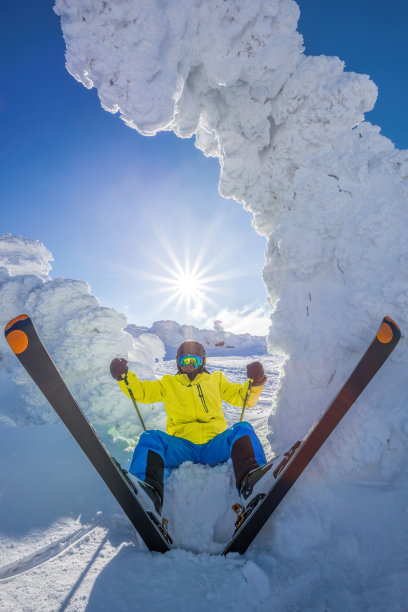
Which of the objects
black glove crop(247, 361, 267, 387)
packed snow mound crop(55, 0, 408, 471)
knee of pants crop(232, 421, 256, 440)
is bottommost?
knee of pants crop(232, 421, 256, 440)

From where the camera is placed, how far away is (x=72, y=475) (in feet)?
7.91

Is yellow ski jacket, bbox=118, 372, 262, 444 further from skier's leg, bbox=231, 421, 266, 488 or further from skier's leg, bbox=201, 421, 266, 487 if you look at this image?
skier's leg, bbox=231, 421, 266, 488

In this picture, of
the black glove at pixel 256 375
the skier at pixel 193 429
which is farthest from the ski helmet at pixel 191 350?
the black glove at pixel 256 375

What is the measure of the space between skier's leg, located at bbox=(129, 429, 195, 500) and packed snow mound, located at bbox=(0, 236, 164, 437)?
188cm

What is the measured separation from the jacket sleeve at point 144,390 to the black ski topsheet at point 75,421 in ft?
3.92

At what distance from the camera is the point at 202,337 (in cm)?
2253

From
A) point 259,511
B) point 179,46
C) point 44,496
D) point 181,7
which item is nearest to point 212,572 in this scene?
point 259,511

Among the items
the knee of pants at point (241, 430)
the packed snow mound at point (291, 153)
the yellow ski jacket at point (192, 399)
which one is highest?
the packed snow mound at point (291, 153)

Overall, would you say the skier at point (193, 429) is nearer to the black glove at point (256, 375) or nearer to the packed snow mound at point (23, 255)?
the black glove at point (256, 375)

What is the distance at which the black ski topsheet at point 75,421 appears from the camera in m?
1.42

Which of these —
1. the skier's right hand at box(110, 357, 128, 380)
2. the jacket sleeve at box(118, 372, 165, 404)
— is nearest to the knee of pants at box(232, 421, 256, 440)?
the jacket sleeve at box(118, 372, 165, 404)

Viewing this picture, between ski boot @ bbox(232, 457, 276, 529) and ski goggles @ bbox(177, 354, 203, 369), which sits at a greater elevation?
ski goggles @ bbox(177, 354, 203, 369)

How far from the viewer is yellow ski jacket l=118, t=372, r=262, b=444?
261 centimetres

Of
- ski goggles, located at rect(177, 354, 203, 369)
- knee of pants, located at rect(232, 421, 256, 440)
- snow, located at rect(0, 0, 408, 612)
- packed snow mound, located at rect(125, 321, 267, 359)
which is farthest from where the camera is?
packed snow mound, located at rect(125, 321, 267, 359)
